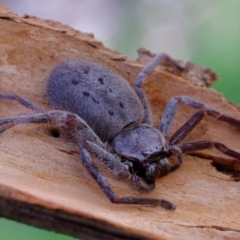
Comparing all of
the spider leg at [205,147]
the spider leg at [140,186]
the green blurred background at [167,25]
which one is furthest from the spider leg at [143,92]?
the green blurred background at [167,25]

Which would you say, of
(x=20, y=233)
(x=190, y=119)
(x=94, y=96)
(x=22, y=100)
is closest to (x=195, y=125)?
(x=190, y=119)

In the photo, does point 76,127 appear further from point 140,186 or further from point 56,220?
point 56,220

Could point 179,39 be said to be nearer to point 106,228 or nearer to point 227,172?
point 227,172

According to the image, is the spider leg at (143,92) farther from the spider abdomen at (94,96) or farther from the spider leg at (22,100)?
the spider leg at (22,100)

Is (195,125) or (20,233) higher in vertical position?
(195,125)

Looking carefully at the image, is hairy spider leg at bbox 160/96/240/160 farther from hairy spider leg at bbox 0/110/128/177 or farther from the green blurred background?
the green blurred background

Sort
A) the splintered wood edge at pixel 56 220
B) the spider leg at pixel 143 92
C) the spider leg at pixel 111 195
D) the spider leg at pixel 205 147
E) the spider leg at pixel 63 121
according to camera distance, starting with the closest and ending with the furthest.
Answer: the splintered wood edge at pixel 56 220, the spider leg at pixel 111 195, the spider leg at pixel 63 121, the spider leg at pixel 205 147, the spider leg at pixel 143 92

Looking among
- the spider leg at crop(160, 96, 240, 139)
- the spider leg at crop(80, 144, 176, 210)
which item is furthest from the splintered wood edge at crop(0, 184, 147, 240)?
the spider leg at crop(160, 96, 240, 139)
